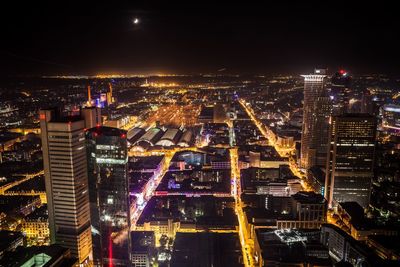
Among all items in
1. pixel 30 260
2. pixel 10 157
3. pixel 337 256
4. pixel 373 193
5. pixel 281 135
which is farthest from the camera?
pixel 281 135

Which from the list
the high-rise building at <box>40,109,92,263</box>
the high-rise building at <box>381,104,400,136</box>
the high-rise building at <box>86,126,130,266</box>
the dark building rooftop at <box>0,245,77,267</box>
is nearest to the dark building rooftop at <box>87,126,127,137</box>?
the high-rise building at <box>86,126,130,266</box>

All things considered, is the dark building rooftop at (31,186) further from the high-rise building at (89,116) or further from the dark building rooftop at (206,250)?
the dark building rooftop at (206,250)

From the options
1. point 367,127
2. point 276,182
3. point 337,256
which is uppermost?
point 367,127

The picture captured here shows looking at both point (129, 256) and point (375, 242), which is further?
point (375, 242)

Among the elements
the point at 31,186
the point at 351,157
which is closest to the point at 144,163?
the point at 31,186

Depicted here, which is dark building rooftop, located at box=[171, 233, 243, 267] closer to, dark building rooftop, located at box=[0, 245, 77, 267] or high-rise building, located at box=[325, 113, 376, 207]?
dark building rooftop, located at box=[0, 245, 77, 267]

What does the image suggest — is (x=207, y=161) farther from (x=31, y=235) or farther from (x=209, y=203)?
(x=31, y=235)

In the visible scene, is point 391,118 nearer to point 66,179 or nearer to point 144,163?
point 144,163

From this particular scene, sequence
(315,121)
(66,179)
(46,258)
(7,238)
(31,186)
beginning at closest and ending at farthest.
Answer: (46,258), (66,179), (7,238), (31,186), (315,121)

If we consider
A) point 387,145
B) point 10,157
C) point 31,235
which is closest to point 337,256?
point 31,235
